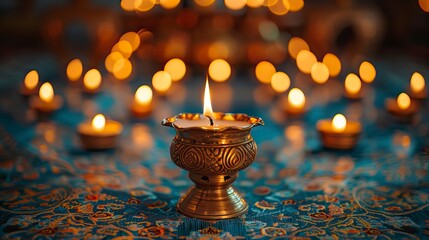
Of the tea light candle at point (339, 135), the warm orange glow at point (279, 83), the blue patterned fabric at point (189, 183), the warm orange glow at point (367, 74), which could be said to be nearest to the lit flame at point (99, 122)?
the blue patterned fabric at point (189, 183)

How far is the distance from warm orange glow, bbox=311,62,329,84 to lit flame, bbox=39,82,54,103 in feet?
6.46

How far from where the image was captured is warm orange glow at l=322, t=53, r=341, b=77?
14.1ft

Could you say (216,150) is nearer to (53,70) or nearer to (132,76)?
(132,76)

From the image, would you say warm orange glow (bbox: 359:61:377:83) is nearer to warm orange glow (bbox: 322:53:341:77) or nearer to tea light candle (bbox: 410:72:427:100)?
warm orange glow (bbox: 322:53:341:77)

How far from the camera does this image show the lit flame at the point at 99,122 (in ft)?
7.66

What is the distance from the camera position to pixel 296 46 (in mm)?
5117

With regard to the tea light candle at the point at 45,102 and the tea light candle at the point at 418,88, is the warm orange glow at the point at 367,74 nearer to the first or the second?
the tea light candle at the point at 418,88

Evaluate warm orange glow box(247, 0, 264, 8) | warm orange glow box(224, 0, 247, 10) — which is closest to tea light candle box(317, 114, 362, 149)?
warm orange glow box(247, 0, 264, 8)

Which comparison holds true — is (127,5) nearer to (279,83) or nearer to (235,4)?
(235,4)

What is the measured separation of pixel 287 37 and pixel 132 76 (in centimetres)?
180

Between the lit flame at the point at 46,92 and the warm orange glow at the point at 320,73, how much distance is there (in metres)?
1.97

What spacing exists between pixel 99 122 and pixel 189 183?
65 centimetres

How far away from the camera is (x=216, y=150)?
4.83 ft

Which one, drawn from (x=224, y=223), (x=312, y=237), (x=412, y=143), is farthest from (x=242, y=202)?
(x=412, y=143)
